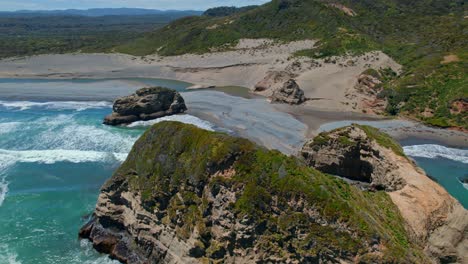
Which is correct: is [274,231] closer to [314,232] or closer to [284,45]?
[314,232]

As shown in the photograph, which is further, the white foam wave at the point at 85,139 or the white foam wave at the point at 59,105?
the white foam wave at the point at 59,105

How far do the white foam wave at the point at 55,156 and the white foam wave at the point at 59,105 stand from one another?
72.4 feet

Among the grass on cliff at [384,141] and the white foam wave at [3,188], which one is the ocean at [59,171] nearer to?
the white foam wave at [3,188]

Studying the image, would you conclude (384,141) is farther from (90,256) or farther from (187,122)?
(187,122)

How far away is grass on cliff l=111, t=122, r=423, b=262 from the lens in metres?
16.9

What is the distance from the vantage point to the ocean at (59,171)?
89.2 feet

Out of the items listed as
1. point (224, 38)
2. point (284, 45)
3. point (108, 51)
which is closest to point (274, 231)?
point (284, 45)

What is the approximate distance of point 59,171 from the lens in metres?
40.3

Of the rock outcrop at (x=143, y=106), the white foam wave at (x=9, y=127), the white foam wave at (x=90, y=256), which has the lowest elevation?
the white foam wave at (x=9, y=127)

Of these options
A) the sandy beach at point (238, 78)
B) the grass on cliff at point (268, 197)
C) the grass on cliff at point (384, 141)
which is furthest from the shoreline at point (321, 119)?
the grass on cliff at point (268, 197)

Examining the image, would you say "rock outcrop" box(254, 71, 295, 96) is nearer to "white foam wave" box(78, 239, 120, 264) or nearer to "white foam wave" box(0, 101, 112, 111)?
"white foam wave" box(0, 101, 112, 111)

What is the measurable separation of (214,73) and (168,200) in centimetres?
7450

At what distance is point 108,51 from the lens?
5300 inches

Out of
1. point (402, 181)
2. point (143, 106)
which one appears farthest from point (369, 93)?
point (402, 181)
